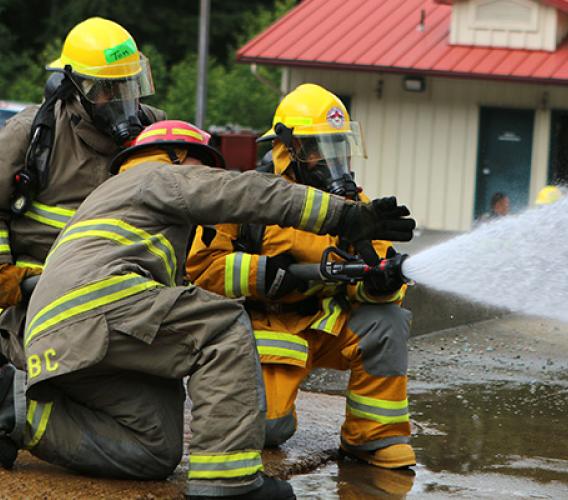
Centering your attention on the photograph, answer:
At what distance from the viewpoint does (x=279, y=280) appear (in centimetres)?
518

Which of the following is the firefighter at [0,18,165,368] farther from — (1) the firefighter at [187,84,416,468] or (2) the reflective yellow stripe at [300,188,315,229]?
(2) the reflective yellow stripe at [300,188,315,229]

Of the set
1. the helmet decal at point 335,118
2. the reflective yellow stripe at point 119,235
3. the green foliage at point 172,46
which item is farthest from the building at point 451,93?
the reflective yellow stripe at point 119,235

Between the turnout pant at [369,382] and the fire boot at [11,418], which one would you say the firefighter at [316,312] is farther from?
the fire boot at [11,418]

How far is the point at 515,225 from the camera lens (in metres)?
5.23

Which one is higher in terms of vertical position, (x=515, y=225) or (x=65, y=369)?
(x=515, y=225)

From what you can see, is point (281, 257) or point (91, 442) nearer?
point (91, 442)

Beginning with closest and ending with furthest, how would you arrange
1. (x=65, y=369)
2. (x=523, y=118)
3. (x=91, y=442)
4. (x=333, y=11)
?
(x=65, y=369) → (x=91, y=442) → (x=523, y=118) → (x=333, y=11)

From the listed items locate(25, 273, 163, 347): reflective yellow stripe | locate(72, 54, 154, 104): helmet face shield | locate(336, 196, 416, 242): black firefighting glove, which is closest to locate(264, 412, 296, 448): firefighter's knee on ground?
locate(336, 196, 416, 242): black firefighting glove

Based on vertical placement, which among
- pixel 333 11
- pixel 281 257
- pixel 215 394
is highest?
pixel 333 11

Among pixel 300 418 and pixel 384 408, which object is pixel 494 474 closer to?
pixel 384 408

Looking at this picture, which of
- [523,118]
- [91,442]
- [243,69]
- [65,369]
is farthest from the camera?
[243,69]

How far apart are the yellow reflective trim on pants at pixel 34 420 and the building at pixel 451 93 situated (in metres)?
13.8

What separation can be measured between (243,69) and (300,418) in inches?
958

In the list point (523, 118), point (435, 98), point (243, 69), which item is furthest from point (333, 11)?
point (243, 69)
